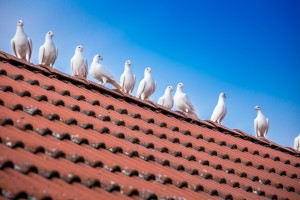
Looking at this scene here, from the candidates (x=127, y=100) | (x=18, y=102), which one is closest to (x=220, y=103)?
(x=127, y=100)

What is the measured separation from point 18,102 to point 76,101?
920 mm

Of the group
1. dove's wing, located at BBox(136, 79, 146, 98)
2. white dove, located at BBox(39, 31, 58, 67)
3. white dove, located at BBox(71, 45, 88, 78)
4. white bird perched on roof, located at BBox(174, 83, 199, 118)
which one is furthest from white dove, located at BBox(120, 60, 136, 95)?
white dove, located at BBox(39, 31, 58, 67)

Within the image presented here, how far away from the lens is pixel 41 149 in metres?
4.66

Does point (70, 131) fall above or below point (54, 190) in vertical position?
above

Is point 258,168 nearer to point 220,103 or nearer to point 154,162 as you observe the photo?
point 154,162

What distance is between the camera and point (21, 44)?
9.22 meters

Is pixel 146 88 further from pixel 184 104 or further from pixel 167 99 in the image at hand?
pixel 184 104

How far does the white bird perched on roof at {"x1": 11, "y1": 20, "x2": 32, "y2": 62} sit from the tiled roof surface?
7.55 feet

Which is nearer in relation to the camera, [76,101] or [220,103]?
[76,101]

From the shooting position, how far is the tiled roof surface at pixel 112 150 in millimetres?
4409

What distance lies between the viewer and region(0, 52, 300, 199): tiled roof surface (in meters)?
4.41

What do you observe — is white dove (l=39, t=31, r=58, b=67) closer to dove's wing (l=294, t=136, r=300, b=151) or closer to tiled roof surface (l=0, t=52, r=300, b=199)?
tiled roof surface (l=0, t=52, r=300, b=199)

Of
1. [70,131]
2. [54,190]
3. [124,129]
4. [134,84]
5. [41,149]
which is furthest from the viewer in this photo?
Answer: [134,84]

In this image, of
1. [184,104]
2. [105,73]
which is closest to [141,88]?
[105,73]
